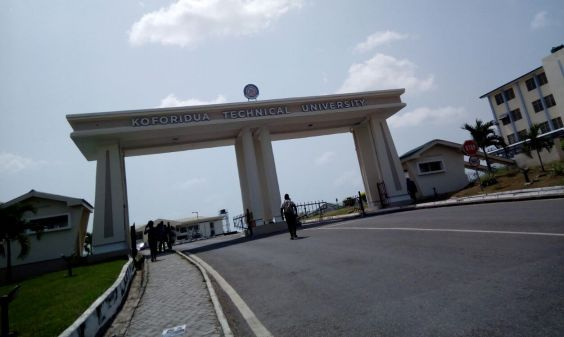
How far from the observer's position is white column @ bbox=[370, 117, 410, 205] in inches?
995

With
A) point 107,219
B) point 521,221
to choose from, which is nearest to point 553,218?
point 521,221

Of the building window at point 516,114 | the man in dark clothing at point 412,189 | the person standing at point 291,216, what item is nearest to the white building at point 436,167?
the man in dark clothing at point 412,189

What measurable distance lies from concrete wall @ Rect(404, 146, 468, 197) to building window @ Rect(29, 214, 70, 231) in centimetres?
2464

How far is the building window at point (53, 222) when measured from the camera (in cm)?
2175

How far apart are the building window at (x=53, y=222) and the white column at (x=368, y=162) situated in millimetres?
21058

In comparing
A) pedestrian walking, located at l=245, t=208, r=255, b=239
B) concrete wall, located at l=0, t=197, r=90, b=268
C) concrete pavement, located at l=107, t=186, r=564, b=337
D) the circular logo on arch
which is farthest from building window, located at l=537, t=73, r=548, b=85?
concrete wall, located at l=0, t=197, r=90, b=268

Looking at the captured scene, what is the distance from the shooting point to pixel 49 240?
70.6 feet

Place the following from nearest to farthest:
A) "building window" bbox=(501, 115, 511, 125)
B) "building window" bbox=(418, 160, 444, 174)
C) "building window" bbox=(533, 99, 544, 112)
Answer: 1. "building window" bbox=(418, 160, 444, 174)
2. "building window" bbox=(533, 99, 544, 112)
3. "building window" bbox=(501, 115, 511, 125)

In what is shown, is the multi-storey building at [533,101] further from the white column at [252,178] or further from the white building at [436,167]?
the white column at [252,178]

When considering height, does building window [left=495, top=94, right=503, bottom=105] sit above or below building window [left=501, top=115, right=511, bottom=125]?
above

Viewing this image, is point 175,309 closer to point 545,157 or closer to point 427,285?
point 427,285

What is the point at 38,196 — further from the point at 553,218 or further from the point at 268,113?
the point at 553,218

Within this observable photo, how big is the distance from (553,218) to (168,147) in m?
23.2

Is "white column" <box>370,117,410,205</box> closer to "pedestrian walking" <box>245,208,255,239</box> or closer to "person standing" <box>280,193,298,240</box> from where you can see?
"pedestrian walking" <box>245,208,255,239</box>
